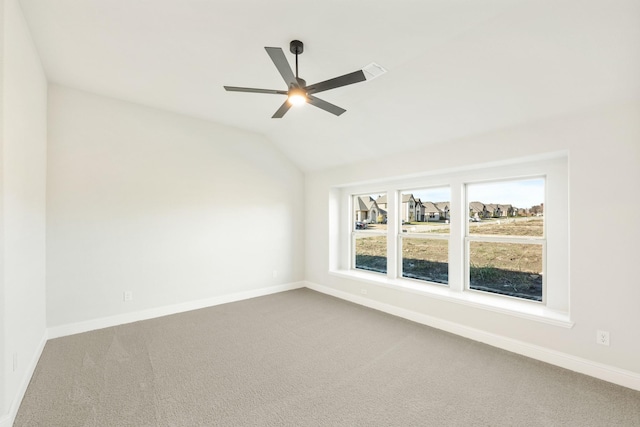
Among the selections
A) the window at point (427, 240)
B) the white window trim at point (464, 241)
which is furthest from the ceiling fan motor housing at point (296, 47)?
the window at point (427, 240)

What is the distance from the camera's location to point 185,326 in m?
3.64

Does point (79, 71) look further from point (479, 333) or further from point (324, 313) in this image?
point (479, 333)

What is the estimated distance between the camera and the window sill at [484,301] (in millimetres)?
2764

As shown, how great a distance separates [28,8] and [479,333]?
202 inches

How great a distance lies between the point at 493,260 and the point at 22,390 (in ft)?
15.8

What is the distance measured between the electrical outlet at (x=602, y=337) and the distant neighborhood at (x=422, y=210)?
127 cm

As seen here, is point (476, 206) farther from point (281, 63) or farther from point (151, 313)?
point (151, 313)

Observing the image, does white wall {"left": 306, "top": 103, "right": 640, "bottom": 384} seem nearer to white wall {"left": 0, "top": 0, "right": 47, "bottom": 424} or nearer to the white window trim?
the white window trim

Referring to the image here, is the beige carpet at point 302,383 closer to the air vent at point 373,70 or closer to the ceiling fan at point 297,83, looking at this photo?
the ceiling fan at point 297,83

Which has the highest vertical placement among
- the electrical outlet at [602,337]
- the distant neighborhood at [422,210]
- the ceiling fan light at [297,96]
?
the ceiling fan light at [297,96]

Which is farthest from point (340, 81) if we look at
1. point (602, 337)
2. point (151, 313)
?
point (151, 313)

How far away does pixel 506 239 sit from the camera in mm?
3375

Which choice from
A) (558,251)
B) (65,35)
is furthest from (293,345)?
(65,35)

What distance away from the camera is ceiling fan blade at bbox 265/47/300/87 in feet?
6.13
